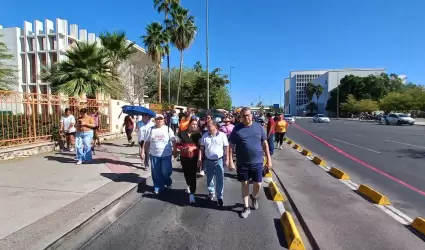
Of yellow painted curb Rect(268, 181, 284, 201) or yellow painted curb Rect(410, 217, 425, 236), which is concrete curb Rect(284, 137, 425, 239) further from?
yellow painted curb Rect(268, 181, 284, 201)

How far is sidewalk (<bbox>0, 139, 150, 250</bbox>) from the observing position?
4340 mm

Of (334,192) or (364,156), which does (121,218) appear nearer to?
(334,192)

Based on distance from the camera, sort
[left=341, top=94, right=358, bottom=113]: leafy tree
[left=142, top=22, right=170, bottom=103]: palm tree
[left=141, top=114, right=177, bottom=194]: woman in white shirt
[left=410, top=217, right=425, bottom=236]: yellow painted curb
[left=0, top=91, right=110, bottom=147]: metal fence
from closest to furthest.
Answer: [left=410, top=217, right=425, bottom=236]: yellow painted curb < [left=141, top=114, right=177, bottom=194]: woman in white shirt < [left=0, top=91, right=110, bottom=147]: metal fence < [left=142, top=22, right=170, bottom=103]: palm tree < [left=341, top=94, right=358, bottom=113]: leafy tree

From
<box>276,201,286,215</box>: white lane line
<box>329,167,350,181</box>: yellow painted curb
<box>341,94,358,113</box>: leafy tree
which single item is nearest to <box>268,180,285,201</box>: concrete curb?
<box>276,201,286,215</box>: white lane line

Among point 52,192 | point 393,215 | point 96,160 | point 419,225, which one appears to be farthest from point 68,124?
point 419,225

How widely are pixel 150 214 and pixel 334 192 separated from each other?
384cm

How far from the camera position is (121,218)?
5348mm

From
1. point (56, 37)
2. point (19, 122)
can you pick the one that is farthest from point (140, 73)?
point (19, 122)

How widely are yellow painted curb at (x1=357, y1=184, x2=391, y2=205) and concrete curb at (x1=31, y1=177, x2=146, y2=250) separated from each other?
Result: 15.8ft

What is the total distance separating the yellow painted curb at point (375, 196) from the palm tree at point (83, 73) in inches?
496

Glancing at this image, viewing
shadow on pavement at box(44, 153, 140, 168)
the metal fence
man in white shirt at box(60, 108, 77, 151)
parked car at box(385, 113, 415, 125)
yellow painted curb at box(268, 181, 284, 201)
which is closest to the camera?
yellow painted curb at box(268, 181, 284, 201)

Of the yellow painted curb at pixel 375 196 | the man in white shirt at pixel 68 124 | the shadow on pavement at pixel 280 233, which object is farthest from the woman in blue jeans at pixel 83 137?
the yellow painted curb at pixel 375 196

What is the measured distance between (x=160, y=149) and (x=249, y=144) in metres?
2.19

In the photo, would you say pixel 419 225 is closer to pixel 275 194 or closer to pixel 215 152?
pixel 275 194
